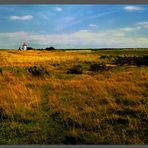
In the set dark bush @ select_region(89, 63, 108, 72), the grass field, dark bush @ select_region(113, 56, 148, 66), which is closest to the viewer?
the grass field

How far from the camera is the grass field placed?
390 inches

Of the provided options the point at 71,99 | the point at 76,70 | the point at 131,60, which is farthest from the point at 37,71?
the point at 131,60

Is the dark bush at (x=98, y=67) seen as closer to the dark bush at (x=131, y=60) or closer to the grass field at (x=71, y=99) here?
the grass field at (x=71, y=99)

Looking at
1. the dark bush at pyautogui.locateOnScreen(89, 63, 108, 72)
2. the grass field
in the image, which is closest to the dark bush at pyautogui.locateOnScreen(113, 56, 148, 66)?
the grass field

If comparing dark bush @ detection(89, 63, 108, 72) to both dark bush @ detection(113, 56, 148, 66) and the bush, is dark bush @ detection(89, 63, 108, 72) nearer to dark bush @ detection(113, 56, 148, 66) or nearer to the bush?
dark bush @ detection(113, 56, 148, 66)

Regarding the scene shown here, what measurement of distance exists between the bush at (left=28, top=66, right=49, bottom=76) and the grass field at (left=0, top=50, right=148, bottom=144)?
22mm

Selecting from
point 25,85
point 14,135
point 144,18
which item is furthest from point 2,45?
point 144,18

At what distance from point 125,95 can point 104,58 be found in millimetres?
1311

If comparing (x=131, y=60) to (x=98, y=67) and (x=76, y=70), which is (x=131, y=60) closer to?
(x=98, y=67)

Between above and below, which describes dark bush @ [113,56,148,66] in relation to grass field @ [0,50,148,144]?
above

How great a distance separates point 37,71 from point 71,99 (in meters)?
1.14

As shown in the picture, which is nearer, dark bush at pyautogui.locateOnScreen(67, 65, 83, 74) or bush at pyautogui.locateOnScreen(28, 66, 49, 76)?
bush at pyautogui.locateOnScreen(28, 66, 49, 76)

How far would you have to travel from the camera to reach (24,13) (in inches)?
448

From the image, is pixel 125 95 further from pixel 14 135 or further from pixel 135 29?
pixel 14 135
